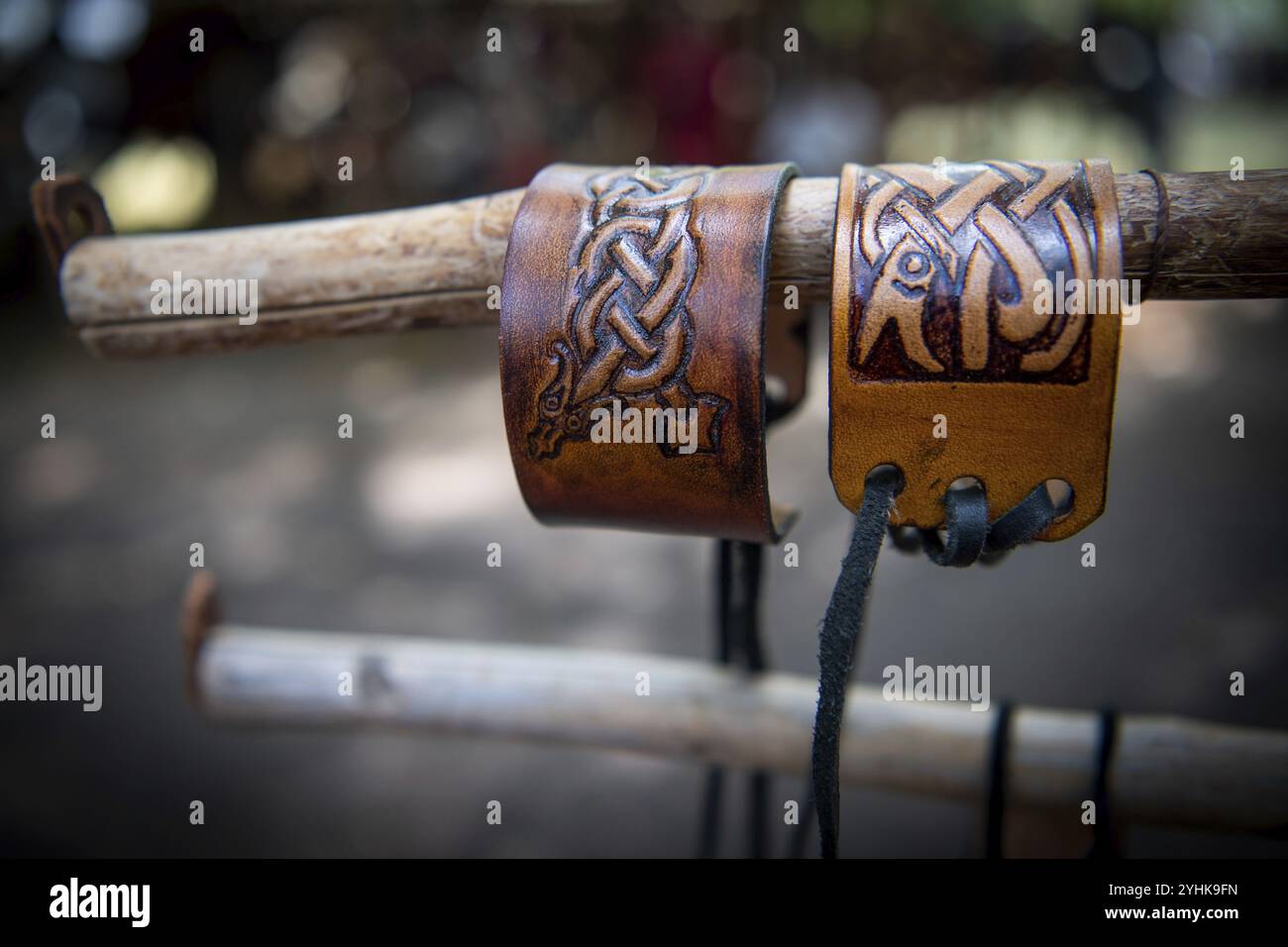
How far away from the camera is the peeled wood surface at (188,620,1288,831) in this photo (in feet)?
2.78

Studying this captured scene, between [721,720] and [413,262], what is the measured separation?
54 cm

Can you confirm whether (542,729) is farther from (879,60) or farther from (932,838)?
(879,60)

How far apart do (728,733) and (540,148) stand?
446 cm

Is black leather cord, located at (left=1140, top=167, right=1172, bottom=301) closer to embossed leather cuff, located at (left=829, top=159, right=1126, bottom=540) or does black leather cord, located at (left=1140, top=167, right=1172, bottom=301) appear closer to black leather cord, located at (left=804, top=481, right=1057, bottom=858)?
embossed leather cuff, located at (left=829, top=159, right=1126, bottom=540)

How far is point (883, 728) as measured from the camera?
93 centimetres

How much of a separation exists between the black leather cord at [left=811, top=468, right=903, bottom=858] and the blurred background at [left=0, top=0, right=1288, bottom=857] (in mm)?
581

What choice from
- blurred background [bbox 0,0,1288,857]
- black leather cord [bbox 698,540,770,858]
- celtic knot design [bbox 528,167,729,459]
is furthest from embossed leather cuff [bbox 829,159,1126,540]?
blurred background [bbox 0,0,1288,857]

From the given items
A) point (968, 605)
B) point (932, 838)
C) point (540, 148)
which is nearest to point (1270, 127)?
point (540, 148)

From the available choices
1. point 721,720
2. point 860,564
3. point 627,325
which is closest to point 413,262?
point 627,325

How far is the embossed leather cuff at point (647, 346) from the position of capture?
0.64 meters

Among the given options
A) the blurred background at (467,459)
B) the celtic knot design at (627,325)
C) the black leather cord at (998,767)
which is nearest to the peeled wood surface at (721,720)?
the black leather cord at (998,767)

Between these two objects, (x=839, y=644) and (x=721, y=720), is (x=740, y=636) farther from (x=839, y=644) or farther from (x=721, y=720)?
(x=839, y=644)

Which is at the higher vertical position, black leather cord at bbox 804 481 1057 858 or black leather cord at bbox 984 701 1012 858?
black leather cord at bbox 804 481 1057 858

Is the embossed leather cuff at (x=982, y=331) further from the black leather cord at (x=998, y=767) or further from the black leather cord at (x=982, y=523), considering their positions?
the black leather cord at (x=998, y=767)
